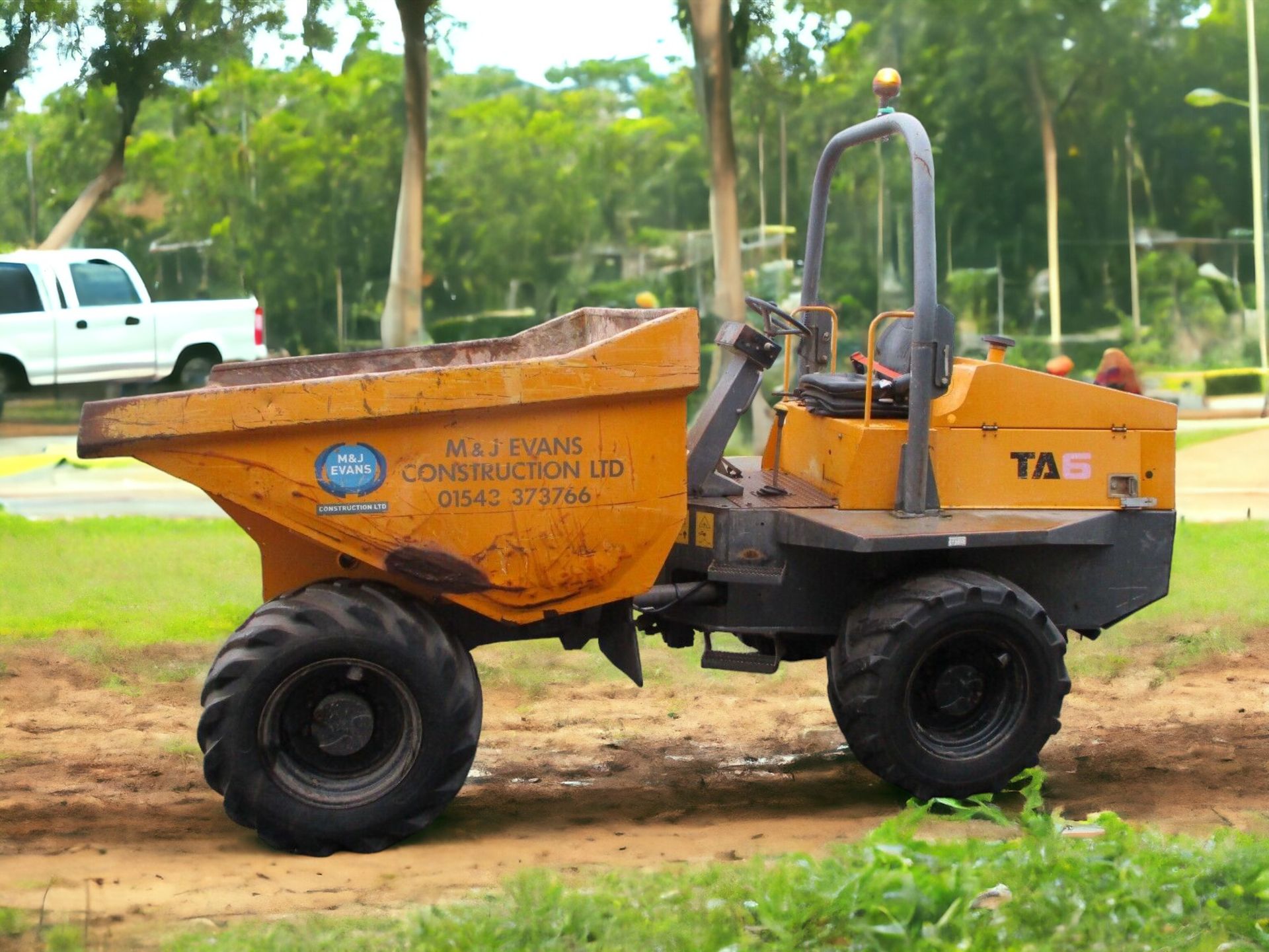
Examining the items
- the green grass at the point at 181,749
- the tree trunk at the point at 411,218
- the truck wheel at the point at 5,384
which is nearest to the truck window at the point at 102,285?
the truck wheel at the point at 5,384

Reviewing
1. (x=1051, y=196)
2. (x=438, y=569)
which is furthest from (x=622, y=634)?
(x=1051, y=196)

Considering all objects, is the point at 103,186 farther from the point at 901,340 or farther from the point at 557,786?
the point at 901,340

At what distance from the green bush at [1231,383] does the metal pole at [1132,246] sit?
3.02ft

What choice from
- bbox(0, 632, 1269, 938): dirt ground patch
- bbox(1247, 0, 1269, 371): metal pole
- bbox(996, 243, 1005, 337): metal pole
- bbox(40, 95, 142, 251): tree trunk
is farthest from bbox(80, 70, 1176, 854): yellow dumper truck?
bbox(1247, 0, 1269, 371): metal pole

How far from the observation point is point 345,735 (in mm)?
5789

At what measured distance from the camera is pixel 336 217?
16.4m

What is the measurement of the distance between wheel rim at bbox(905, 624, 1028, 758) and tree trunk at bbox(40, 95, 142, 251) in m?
11.2

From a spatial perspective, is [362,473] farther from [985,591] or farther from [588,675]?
[588,675]

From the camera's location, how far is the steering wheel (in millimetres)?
6820

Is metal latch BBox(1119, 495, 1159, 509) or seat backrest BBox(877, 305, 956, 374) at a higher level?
seat backrest BBox(877, 305, 956, 374)

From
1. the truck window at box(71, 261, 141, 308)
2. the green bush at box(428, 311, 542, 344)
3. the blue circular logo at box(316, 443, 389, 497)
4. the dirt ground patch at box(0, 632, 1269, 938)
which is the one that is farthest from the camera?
the green bush at box(428, 311, 542, 344)

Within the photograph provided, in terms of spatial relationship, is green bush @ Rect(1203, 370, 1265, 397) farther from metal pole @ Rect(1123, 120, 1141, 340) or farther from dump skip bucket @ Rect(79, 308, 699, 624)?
dump skip bucket @ Rect(79, 308, 699, 624)

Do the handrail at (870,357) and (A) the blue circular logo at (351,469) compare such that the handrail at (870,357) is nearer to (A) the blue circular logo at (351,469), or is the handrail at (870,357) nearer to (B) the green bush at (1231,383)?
(A) the blue circular logo at (351,469)

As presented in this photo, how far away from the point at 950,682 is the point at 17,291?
1042 centimetres
